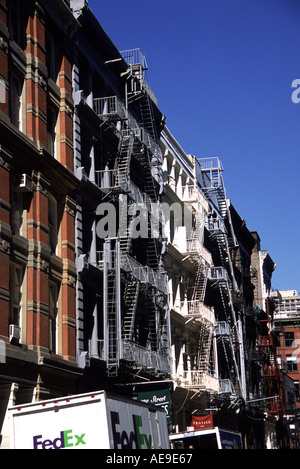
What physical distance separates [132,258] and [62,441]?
52.9 feet

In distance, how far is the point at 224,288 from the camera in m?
50.8

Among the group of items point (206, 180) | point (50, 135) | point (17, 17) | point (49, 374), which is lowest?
point (49, 374)

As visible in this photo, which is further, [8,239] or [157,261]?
[157,261]

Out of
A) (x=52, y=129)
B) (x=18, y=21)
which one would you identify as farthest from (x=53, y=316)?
(x=18, y=21)

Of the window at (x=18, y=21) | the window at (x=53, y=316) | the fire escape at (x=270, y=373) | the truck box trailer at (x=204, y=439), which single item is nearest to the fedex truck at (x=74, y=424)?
the truck box trailer at (x=204, y=439)

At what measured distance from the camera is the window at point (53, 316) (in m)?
25.5

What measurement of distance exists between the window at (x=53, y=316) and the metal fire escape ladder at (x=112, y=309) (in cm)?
282

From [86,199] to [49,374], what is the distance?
8156mm

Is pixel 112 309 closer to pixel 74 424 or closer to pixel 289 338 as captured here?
pixel 74 424

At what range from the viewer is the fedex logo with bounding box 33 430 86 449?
15992 mm

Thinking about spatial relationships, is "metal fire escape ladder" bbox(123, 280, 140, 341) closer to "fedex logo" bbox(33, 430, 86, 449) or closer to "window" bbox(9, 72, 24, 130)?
"window" bbox(9, 72, 24, 130)

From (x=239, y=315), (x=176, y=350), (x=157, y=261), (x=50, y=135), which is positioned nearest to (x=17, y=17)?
(x=50, y=135)

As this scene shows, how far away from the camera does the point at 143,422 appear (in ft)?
61.1
